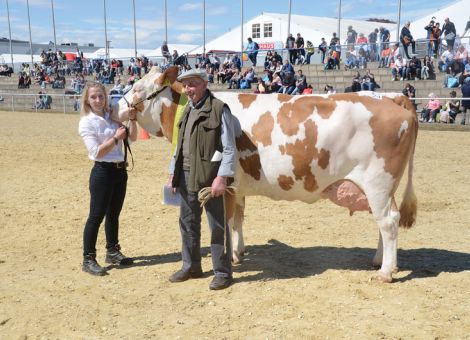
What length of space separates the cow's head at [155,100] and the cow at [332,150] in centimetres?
21

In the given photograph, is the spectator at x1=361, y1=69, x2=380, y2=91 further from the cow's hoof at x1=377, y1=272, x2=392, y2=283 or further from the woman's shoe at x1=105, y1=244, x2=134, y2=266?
the woman's shoe at x1=105, y1=244, x2=134, y2=266

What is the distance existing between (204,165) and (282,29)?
4130 centimetres

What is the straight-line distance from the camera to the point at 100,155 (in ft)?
15.4

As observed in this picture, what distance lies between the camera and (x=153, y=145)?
1386 cm

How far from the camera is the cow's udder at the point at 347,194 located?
15.4 feet

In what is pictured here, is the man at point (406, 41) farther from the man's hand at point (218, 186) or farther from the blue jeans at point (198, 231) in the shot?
the man's hand at point (218, 186)

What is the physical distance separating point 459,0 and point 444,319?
→ 35.4 metres

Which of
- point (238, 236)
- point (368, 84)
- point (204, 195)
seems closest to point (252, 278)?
point (238, 236)

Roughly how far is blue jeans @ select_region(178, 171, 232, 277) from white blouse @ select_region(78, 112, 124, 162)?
2.41ft

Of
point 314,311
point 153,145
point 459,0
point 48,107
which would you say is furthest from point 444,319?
point 459,0

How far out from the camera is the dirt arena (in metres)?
3.79

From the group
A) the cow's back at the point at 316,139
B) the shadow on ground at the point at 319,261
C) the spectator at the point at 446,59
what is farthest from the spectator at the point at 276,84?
the cow's back at the point at 316,139

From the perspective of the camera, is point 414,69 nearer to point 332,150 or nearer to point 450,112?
point 450,112

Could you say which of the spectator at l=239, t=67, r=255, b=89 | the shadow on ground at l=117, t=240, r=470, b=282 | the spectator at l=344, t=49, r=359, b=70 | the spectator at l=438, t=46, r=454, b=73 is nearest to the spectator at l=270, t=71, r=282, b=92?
the spectator at l=239, t=67, r=255, b=89
